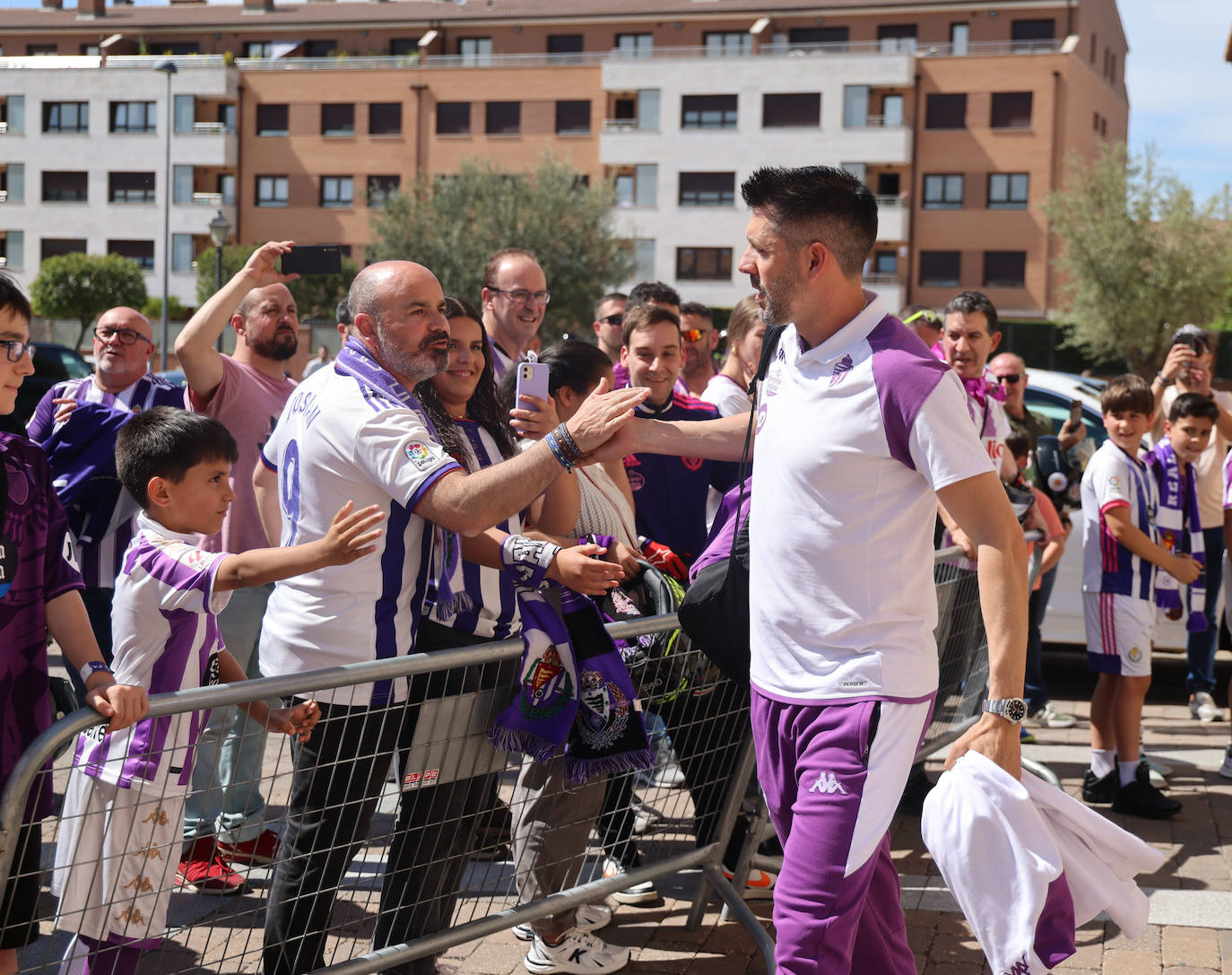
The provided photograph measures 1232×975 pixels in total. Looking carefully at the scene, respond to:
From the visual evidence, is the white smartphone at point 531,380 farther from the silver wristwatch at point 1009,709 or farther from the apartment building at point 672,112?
the apartment building at point 672,112

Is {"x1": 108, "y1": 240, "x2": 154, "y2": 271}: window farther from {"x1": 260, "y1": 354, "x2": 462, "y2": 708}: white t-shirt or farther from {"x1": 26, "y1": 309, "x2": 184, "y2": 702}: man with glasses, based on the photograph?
{"x1": 260, "y1": 354, "x2": 462, "y2": 708}: white t-shirt

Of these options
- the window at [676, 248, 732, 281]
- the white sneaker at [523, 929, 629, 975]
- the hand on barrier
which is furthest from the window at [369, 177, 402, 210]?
the hand on barrier

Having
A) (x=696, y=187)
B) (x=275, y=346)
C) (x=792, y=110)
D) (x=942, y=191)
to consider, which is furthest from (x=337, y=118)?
(x=275, y=346)

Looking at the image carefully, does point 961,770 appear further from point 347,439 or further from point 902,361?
point 347,439

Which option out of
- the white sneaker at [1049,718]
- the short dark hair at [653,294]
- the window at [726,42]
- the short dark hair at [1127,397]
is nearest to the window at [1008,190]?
the window at [726,42]

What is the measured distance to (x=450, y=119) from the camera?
177 feet

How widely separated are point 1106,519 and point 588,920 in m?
3.29

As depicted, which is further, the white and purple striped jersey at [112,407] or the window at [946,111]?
the window at [946,111]

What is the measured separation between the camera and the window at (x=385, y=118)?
54594 mm

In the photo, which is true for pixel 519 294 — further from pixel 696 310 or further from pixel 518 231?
pixel 518 231

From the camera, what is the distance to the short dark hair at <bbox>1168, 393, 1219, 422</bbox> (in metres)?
6.70

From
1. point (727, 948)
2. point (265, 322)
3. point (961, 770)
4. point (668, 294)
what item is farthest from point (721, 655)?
point (668, 294)

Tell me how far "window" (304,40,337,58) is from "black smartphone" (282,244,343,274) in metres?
58.7

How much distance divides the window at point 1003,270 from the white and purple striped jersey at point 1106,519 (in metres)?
45.4
